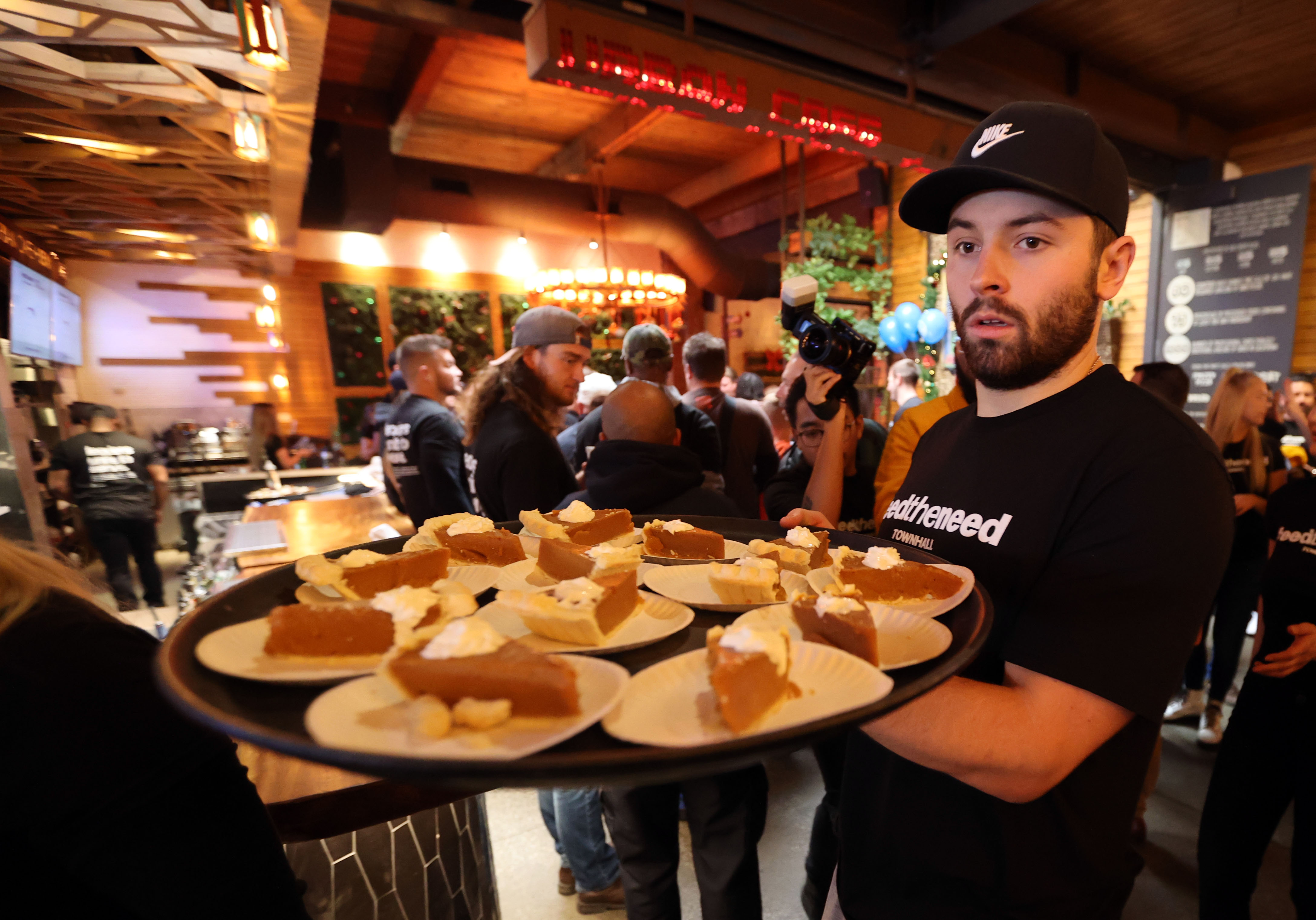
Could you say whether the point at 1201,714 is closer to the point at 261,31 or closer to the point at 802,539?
the point at 802,539

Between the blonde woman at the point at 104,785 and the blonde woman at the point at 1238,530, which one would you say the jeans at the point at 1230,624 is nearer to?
the blonde woman at the point at 1238,530

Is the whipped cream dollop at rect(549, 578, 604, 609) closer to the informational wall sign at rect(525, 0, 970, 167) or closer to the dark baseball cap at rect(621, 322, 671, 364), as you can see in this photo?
the dark baseball cap at rect(621, 322, 671, 364)

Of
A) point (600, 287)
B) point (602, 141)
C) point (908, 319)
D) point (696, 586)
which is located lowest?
point (696, 586)

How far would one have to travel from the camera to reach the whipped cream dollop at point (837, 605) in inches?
33.8

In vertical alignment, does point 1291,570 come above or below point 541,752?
below

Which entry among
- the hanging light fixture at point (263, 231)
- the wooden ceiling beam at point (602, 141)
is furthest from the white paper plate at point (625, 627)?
the hanging light fixture at point (263, 231)

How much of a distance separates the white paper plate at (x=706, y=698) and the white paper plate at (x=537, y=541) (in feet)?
1.98

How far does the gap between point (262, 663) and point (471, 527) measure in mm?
631

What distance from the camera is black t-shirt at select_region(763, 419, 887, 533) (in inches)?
104

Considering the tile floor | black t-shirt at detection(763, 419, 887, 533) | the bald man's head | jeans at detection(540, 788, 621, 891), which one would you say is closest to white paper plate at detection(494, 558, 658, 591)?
the bald man's head

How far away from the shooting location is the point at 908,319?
691 cm

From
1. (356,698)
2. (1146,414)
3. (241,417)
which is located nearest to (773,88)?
(1146,414)

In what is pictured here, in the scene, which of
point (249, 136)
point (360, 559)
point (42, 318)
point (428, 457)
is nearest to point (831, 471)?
point (360, 559)

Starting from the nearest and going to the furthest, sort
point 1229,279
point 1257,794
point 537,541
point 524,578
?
point 524,578 → point 537,541 → point 1257,794 → point 1229,279
